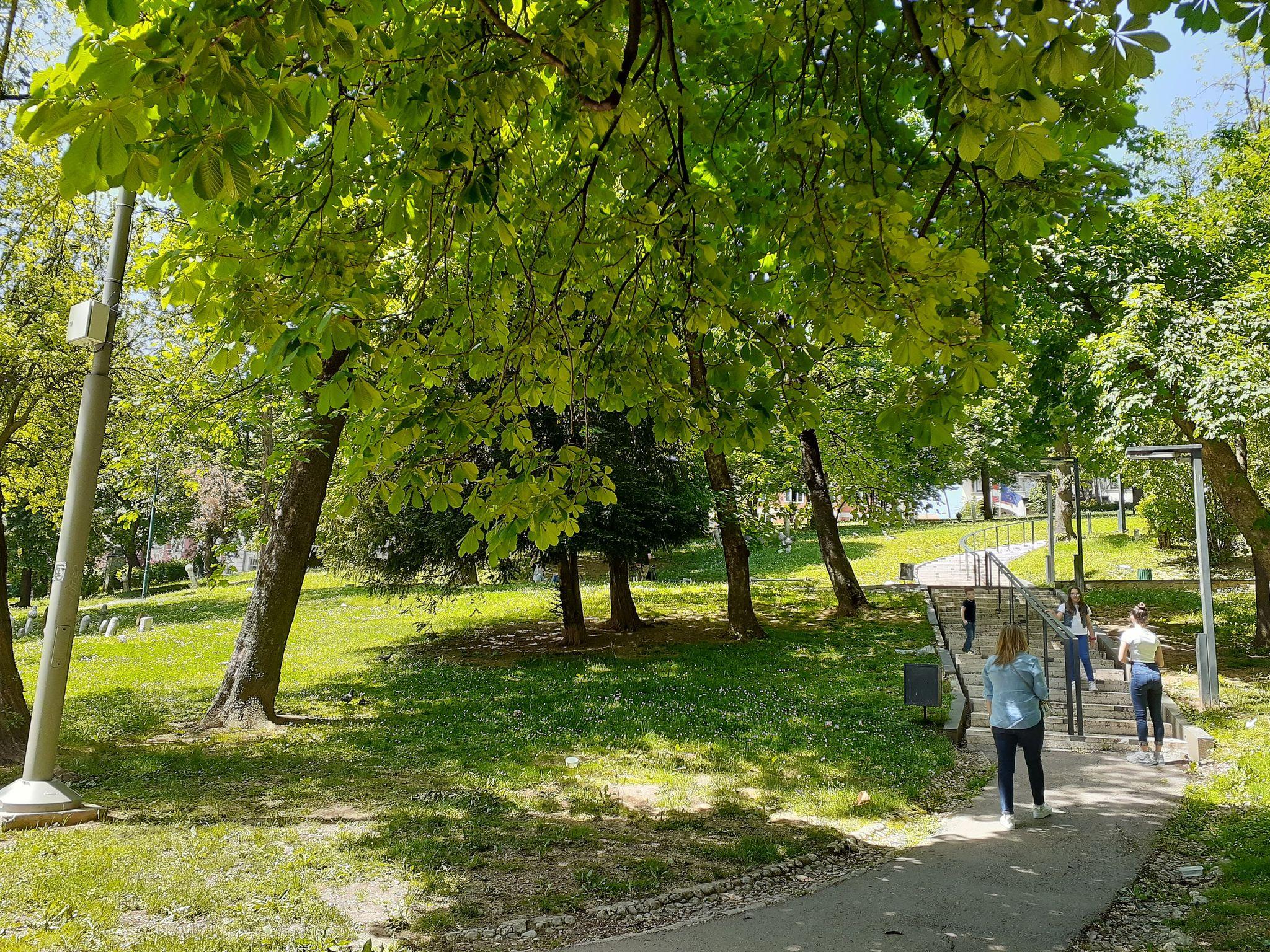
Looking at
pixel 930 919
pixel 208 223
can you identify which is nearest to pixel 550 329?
pixel 208 223

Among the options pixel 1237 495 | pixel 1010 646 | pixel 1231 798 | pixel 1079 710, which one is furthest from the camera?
pixel 1237 495

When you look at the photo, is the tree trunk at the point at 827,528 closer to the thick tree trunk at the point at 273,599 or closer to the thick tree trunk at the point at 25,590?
the thick tree trunk at the point at 273,599

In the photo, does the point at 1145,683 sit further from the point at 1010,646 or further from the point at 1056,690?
the point at 1010,646

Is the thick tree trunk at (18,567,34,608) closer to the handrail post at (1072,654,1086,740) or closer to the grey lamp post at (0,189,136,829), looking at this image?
the grey lamp post at (0,189,136,829)

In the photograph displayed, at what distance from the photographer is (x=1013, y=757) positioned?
758cm

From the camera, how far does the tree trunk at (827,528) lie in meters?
20.5

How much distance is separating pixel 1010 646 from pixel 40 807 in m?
8.10

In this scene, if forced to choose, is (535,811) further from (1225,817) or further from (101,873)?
(1225,817)

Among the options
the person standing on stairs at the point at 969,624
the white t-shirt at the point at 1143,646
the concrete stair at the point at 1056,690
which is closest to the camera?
the white t-shirt at the point at 1143,646

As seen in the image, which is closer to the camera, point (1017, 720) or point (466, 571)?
point (1017, 720)

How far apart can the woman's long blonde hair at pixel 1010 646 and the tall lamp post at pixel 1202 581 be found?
6.03m

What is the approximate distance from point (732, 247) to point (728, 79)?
53.5 inches

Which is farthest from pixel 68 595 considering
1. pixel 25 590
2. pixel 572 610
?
pixel 25 590

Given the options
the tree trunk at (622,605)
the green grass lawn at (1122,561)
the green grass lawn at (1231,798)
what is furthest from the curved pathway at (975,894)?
the green grass lawn at (1122,561)
